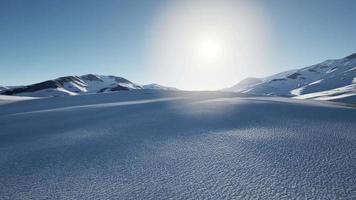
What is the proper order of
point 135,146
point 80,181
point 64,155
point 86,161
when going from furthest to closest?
point 135,146, point 64,155, point 86,161, point 80,181

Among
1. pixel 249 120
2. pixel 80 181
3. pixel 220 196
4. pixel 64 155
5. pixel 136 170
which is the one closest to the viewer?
pixel 220 196

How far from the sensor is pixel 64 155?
4.35 meters

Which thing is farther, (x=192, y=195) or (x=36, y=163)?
(x=36, y=163)

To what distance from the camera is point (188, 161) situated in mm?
3758

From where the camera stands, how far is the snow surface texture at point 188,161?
9.31ft

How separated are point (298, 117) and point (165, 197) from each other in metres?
5.81

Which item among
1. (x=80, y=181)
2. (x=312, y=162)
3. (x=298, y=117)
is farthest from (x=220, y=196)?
(x=298, y=117)

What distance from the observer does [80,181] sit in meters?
3.24

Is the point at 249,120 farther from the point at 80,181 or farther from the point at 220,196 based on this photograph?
the point at 80,181

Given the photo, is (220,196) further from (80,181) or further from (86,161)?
(86,161)

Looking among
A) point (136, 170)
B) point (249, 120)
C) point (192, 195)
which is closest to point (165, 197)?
point (192, 195)

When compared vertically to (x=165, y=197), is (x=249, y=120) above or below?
above

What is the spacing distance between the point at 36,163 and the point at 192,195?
Answer: 312 centimetres

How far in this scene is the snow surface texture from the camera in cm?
284
